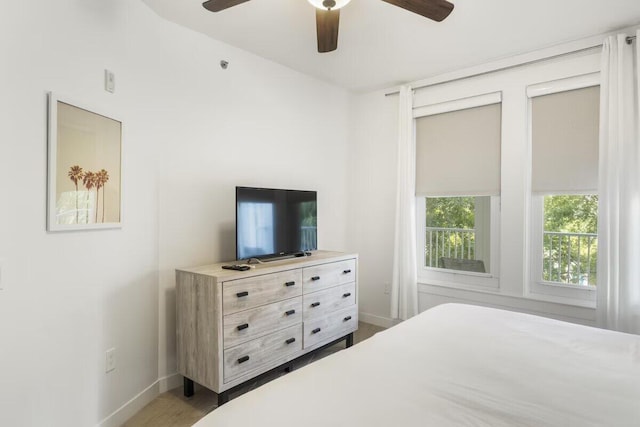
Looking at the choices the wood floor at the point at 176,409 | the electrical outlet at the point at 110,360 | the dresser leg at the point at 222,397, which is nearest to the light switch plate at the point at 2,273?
the electrical outlet at the point at 110,360

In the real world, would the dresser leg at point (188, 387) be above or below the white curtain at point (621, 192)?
below

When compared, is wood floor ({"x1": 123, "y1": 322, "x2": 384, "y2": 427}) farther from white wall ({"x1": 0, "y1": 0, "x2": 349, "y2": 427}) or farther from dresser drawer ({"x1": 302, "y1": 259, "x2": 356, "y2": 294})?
dresser drawer ({"x1": 302, "y1": 259, "x2": 356, "y2": 294})

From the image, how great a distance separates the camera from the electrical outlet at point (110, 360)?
2.06 meters

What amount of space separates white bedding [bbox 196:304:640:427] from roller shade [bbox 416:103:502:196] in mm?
1892

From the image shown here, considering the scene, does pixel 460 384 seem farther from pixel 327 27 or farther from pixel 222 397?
pixel 327 27

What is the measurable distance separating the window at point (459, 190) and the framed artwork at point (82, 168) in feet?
9.29

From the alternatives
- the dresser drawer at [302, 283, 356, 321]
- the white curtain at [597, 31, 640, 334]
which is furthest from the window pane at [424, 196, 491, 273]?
the dresser drawer at [302, 283, 356, 321]

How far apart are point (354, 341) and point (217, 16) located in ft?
10.0

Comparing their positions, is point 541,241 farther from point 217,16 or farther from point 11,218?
point 11,218

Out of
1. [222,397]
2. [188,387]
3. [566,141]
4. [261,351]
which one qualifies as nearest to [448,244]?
[566,141]

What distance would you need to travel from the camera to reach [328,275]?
3029mm

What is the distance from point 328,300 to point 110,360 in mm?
1616

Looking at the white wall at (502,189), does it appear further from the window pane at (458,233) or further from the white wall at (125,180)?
the white wall at (125,180)

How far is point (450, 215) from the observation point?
369 cm
